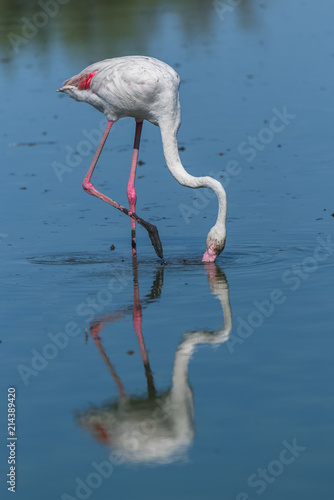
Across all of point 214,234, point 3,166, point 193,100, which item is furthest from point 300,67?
point 214,234

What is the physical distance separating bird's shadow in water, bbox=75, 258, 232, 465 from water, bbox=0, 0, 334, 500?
13mm

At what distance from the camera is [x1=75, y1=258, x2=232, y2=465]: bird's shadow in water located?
5.77 meters

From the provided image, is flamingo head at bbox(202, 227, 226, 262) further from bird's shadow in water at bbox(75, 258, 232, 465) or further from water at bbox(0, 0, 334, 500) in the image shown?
bird's shadow in water at bbox(75, 258, 232, 465)

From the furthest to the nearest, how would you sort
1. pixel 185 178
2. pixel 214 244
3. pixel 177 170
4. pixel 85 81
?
1. pixel 85 81
2. pixel 177 170
3. pixel 185 178
4. pixel 214 244

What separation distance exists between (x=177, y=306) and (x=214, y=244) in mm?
1180

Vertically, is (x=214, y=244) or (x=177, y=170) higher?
(x=177, y=170)

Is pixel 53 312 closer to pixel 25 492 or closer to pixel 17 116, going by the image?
pixel 25 492

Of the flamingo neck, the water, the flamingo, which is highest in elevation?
the flamingo

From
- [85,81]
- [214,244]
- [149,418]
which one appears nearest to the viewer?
[149,418]

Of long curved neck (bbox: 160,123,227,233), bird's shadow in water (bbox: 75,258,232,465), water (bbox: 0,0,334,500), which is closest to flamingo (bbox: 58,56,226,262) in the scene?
long curved neck (bbox: 160,123,227,233)

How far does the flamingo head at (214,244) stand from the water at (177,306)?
0.15 meters

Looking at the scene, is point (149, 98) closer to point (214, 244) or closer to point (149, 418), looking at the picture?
point (214, 244)

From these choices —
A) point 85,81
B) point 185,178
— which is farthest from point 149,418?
point 85,81

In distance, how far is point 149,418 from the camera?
6.22 meters
